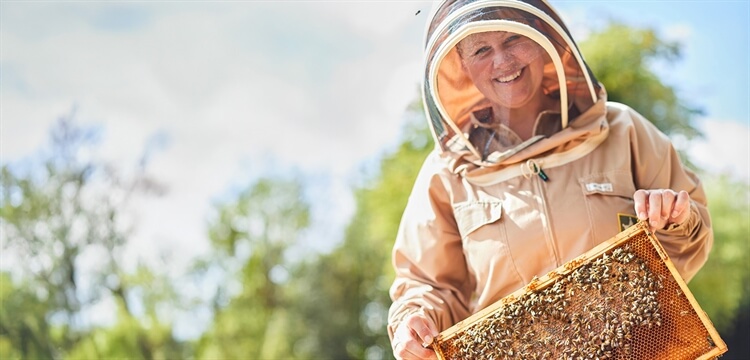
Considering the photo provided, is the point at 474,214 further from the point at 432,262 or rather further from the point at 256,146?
the point at 256,146

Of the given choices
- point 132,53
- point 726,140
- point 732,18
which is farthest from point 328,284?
point 732,18

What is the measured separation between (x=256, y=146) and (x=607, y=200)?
37.2ft

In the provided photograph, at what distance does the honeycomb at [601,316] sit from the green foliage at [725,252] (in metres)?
8.24

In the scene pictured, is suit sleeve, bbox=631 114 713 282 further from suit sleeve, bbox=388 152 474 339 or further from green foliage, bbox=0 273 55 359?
green foliage, bbox=0 273 55 359

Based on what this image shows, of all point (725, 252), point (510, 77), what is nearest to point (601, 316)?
point (510, 77)

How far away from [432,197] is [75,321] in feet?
32.9

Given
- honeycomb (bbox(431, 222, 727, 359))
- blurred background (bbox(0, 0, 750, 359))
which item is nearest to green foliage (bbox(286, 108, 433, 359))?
blurred background (bbox(0, 0, 750, 359))

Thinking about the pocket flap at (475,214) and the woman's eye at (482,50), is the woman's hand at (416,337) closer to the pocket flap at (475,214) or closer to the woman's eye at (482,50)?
the pocket flap at (475,214)

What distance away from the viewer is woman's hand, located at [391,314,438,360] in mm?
1922

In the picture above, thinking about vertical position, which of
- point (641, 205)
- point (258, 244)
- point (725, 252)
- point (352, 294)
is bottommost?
point (352, 294)

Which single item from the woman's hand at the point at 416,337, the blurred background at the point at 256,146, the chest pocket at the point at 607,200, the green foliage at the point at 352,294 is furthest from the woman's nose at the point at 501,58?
the green foliage at the point at 352,294

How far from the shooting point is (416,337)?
76.6 inches

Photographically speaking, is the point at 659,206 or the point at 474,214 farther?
the point at 474,214

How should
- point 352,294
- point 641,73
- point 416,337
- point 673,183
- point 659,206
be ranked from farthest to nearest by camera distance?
point 352,294
point 641,73
point 673,183
point 416,337
point 659,206
